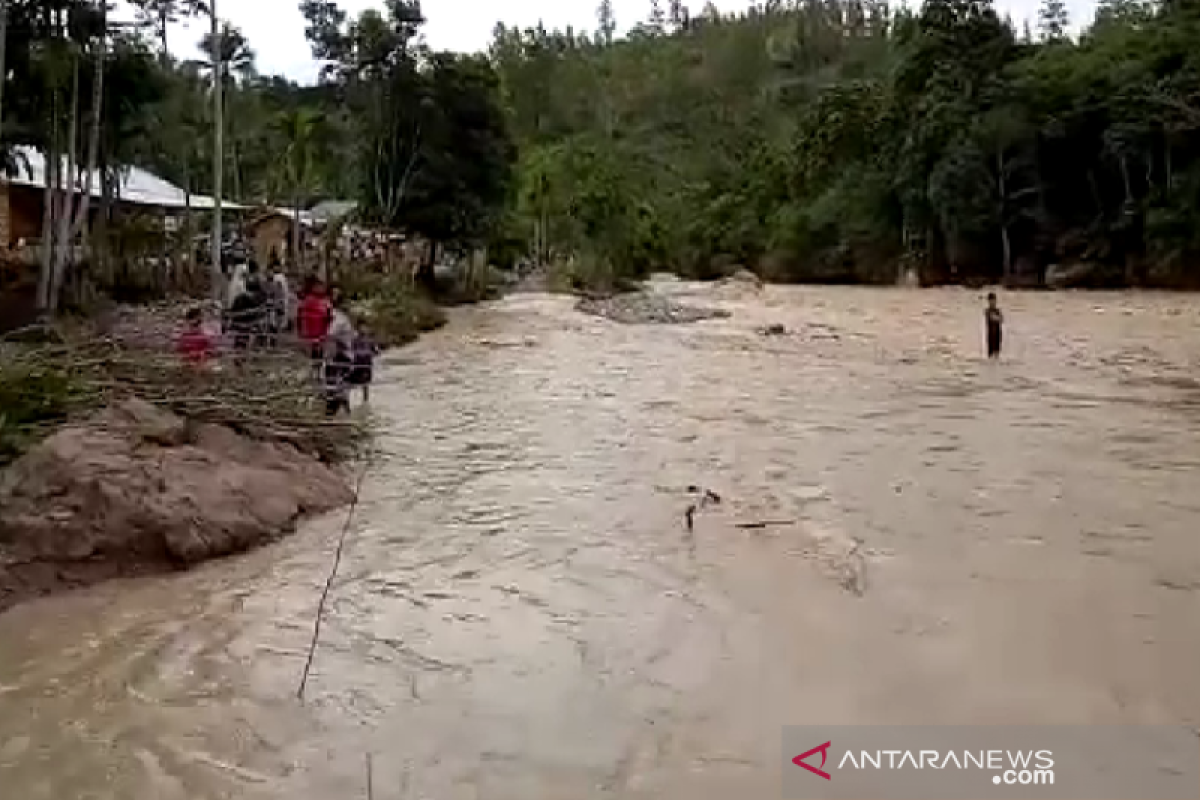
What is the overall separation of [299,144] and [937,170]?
89.3 ft

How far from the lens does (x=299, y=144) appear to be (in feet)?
129

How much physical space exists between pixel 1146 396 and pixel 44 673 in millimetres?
15941

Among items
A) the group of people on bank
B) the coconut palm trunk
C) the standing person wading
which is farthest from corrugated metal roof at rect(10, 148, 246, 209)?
the standing person wading

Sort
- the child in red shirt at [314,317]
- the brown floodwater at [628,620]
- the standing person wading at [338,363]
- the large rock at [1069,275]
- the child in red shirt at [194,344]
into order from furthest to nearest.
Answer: the large rock at [1069,275], the child in red shirt at [314,317], the standing person wading at [338,363], the child in red shirt at [194,344], the brown floodwater at [628,620]

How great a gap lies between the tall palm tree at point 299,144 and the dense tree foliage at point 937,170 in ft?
58.2

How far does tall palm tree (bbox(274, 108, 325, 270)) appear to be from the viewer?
3878 cm

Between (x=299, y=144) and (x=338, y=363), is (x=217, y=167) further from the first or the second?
(x=299, y=144)

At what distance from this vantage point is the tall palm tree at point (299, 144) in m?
38.8

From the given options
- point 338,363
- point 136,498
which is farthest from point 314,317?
point 136,498

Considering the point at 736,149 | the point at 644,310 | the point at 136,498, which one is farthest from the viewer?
the point at 736,149

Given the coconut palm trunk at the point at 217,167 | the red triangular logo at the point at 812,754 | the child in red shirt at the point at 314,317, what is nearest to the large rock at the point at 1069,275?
the coconut palm trunk at the point at 217,167

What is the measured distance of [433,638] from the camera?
7.95 meters

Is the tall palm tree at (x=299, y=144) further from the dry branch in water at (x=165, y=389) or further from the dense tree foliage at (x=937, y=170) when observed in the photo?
the dry branch in water at (x=165, y=389)

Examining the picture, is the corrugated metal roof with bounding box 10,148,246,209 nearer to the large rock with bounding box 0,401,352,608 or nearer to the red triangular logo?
the large rock with bounding box 0,401,352,608
